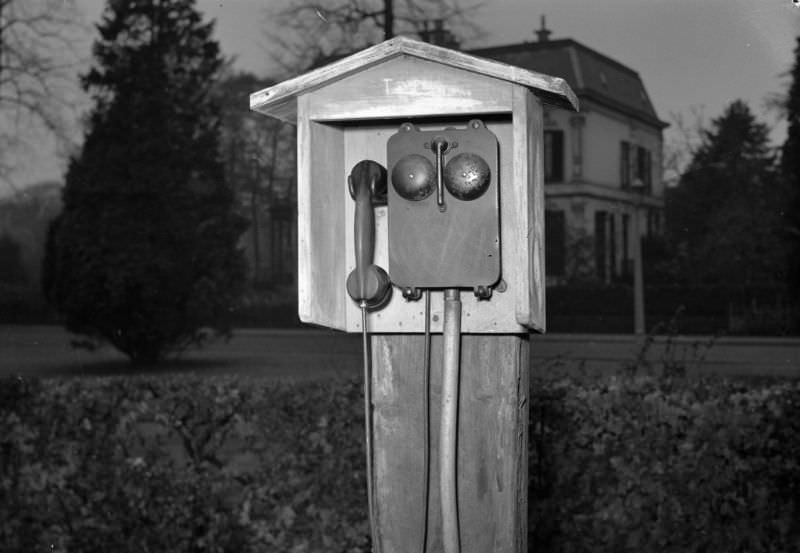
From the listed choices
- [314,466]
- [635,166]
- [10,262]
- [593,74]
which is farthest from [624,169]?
[10,262]

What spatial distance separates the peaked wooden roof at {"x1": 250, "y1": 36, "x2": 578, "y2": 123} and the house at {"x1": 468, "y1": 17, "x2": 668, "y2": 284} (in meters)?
1.72

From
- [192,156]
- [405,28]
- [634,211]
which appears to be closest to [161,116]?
[192,156]

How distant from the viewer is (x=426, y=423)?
2.12 metres

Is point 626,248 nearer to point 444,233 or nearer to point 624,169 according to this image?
point 624,169

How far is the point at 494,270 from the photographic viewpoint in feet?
6.82

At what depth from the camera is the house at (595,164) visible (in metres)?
3.82

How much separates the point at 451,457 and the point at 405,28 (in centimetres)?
236

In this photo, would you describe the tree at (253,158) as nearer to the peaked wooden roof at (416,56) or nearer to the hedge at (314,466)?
the hedge at (314,466)

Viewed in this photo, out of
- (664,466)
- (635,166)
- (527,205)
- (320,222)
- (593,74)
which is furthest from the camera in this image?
(635,166)

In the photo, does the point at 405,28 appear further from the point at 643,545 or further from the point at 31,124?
the point at 643,545

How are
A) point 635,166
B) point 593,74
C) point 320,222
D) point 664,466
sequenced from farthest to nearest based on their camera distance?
point 635,166, point 593,74, point 664,466, point 320,222

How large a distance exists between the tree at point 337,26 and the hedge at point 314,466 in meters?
1.25

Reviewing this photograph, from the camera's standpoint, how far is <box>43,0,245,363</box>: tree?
4090 mm

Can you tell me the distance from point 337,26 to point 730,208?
1606mm
